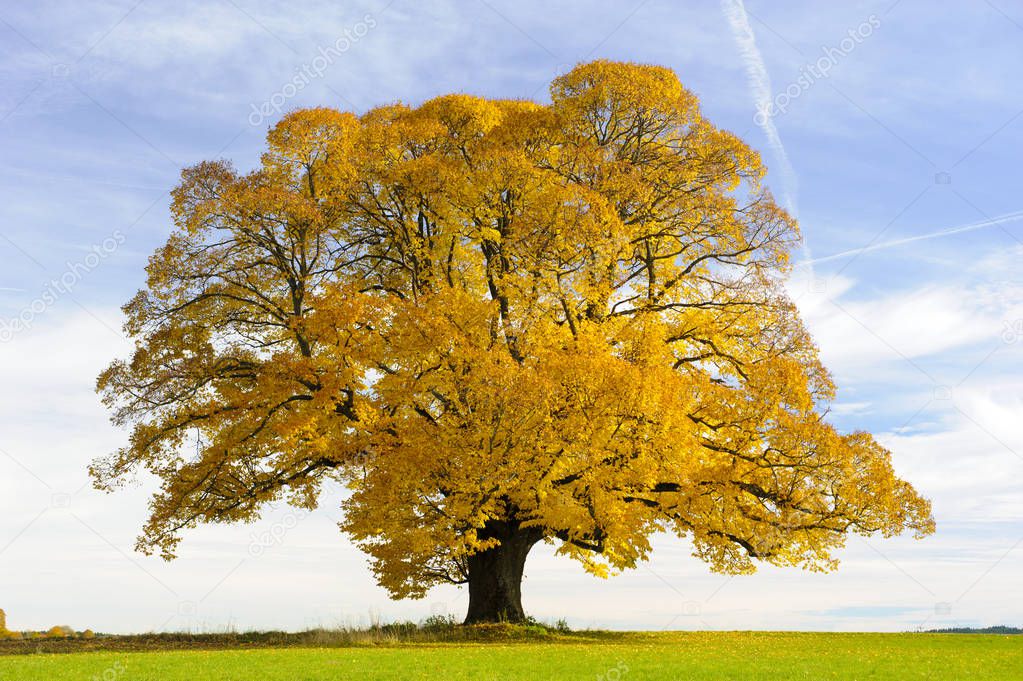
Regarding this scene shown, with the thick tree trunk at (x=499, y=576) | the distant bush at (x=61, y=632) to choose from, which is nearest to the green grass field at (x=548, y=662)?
the thick tree trunk at (x=499, y=576)

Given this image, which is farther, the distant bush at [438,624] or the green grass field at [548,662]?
the distant bush at [438,624]

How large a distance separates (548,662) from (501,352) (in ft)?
26.2

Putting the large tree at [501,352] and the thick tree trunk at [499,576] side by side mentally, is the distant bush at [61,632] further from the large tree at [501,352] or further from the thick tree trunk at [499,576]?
the thick tree trunk at [499,576]

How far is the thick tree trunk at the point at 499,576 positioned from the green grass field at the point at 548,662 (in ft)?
7.03

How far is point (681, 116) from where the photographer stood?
28.1 metres

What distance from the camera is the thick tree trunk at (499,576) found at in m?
26.1

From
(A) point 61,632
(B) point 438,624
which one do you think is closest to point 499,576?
(B) point 438,624

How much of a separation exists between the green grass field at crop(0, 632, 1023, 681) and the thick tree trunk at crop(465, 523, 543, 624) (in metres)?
2.14

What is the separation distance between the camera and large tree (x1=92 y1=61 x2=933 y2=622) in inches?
905

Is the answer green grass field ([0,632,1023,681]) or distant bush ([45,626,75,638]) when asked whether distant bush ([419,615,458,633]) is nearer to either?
green grass field ([0,632,1023,681])

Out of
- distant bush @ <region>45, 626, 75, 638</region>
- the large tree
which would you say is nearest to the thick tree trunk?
the large tree

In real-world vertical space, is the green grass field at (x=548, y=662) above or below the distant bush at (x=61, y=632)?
below

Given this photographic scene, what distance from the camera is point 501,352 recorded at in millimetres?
23500

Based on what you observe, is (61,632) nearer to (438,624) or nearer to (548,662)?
(438,624)
